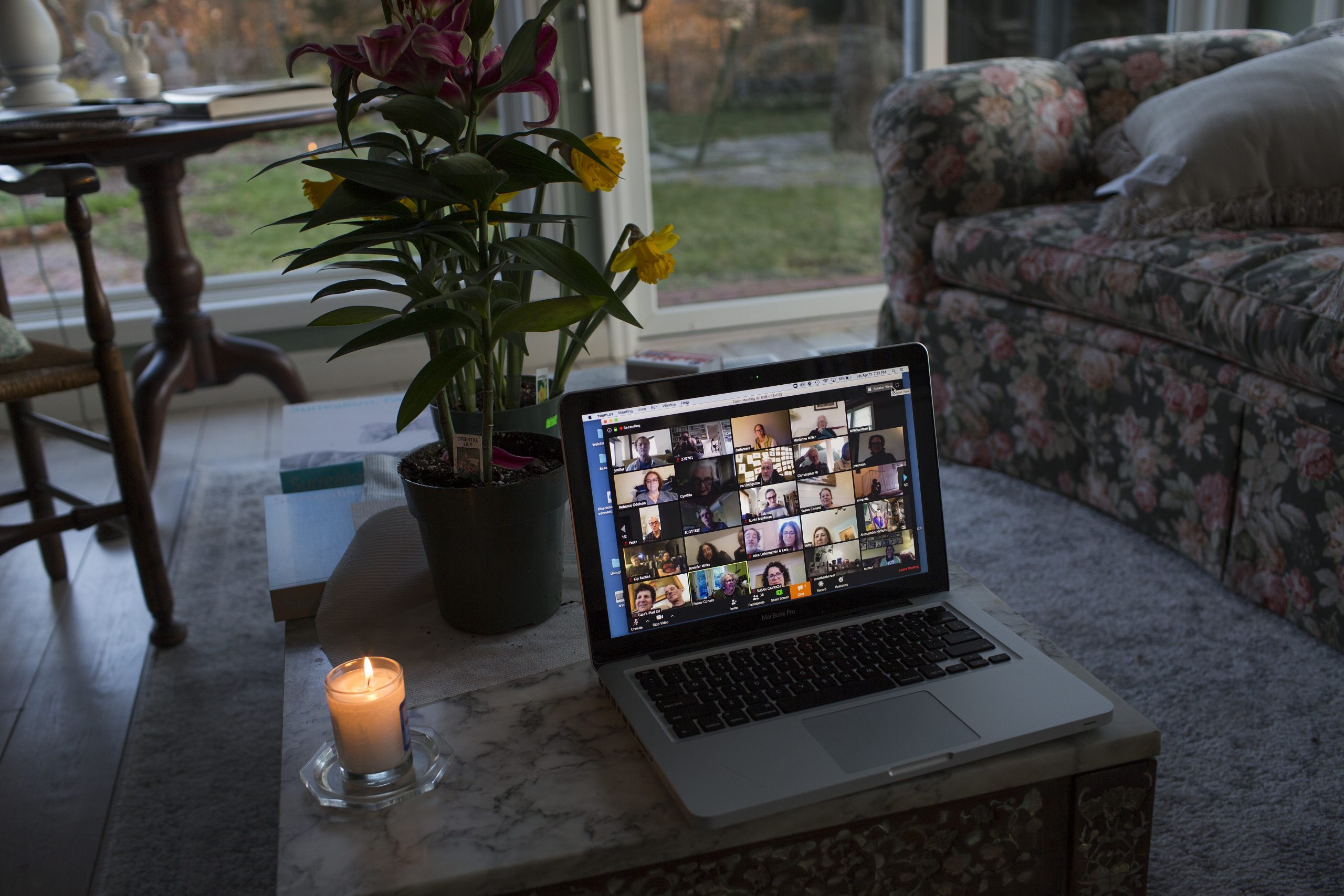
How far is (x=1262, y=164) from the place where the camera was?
5.74 feet

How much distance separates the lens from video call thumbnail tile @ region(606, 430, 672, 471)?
817 millimetres

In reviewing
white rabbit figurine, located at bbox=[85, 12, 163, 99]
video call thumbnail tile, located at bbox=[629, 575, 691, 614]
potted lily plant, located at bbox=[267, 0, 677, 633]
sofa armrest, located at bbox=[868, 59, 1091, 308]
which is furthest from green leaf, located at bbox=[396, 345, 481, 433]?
white rabbit figurine, located at bbox=[85, 12, 163, 99]

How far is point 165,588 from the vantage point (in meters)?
1.63

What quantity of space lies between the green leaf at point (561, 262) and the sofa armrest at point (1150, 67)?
1752 millimetres

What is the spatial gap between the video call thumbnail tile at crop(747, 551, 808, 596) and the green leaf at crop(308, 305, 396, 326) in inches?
13.4

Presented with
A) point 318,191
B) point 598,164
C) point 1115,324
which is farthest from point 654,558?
point 1115,324

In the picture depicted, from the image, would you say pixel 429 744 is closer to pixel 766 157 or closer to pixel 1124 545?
pixel 1124 545

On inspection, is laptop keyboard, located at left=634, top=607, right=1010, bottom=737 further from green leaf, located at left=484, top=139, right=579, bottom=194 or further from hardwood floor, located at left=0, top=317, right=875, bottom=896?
hardwood floor, located at left=0, top=317, right=875, bottom=896

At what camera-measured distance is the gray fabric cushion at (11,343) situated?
4.86 ft

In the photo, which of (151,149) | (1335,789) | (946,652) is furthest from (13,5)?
(1335,789)

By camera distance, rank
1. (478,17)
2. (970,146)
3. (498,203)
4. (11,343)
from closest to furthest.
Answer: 1. (478,17)
2. (498,203)
3. (11,343)
4. (970,146)

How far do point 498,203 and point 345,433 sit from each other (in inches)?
24.1

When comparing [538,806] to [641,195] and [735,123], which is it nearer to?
[641,195]

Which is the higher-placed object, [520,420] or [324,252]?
[324,252]
